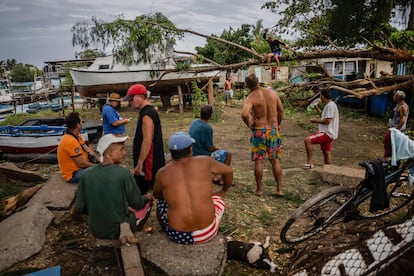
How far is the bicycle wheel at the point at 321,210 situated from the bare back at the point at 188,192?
1.15 metres

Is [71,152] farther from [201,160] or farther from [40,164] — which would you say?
[40,164]

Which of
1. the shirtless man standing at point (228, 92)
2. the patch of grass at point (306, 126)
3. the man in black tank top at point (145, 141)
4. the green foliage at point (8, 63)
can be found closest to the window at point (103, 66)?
the shirtless man standing at point (228, 92)

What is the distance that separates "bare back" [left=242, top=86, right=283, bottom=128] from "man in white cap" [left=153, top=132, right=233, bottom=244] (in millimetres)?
2023

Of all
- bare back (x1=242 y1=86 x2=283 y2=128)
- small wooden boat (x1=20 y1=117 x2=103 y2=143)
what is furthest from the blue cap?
small wooden boat (x1=20 y1=117 x2=103 y2=143)

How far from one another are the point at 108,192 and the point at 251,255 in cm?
165

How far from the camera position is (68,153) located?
428 cm

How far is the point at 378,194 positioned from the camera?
3285mm

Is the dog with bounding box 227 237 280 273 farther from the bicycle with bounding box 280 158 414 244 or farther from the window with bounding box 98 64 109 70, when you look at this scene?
the window with bounding box 98 64 109 70

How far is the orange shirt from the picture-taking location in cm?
424

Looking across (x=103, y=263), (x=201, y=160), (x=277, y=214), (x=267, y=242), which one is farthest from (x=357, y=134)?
(x=103, y=263)

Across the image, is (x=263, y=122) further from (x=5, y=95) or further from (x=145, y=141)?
(x=5, y=95)

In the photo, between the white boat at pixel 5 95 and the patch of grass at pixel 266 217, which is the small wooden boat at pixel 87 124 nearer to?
the patch of grass at pixel 266 217

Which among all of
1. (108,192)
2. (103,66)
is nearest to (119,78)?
(103,66)

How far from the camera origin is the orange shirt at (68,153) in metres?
4.24
